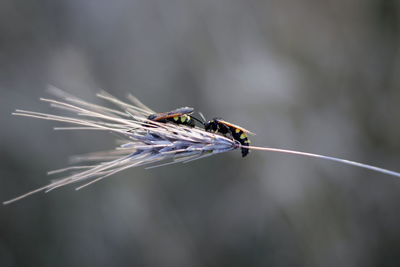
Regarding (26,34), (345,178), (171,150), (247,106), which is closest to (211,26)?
(247,106)

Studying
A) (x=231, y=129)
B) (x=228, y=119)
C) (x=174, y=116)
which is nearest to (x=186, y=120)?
(x=174, y=116)

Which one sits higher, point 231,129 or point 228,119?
point 228,119

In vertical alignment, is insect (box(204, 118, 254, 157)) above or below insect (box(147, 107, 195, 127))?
below

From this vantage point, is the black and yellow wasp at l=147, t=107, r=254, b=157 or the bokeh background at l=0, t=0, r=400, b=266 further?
the bokeh background at l=0, t=0, r=400, b=266

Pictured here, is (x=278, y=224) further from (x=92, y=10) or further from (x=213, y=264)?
(x=92, y=10)

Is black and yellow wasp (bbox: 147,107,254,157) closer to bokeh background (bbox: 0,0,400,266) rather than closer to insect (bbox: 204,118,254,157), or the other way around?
insect (bbox: 204,118,254,157)

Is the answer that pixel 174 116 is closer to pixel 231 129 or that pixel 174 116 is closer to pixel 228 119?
pixel 231 129

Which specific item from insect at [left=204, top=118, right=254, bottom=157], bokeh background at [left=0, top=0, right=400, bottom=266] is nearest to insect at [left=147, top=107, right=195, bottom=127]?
insect at [left=204, top=118, right=254, bottom=157]
